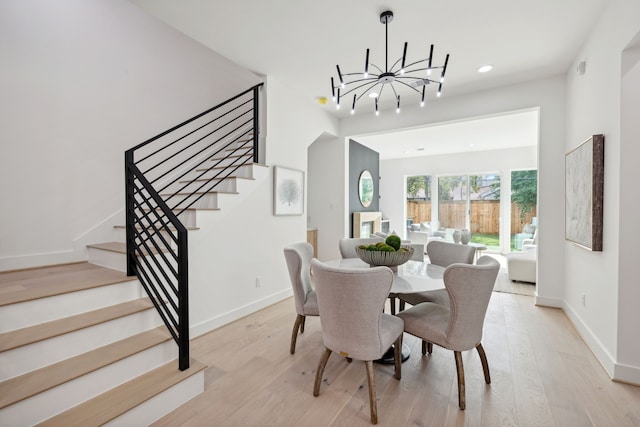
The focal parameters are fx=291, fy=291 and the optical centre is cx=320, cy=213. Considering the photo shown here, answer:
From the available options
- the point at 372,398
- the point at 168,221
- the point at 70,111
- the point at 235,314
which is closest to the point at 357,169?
the point at 235,314

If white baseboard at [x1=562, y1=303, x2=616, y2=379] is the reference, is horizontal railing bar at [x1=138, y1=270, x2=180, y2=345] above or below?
above

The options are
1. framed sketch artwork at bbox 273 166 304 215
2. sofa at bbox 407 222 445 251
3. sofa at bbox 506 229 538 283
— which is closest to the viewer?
framed sketch artwork at bbox 273 166 304 215

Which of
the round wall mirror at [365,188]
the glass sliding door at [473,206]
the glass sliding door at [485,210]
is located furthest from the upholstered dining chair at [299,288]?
the glass sliding door at [485,210]

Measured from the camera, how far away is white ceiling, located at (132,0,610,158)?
2344 mm

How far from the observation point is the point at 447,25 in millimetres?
2555

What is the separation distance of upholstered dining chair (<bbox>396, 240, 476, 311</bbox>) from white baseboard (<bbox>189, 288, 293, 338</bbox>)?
5.43ft

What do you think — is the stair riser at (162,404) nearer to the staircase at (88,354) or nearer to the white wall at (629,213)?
the staircase at (88,354)

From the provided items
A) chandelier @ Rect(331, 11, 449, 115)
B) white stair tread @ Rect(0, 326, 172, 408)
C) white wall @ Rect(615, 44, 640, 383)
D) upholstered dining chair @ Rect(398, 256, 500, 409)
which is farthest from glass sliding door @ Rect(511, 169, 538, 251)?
white stair tread @ Rect(0, 326, 172, 408)

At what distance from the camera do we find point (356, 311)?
1.66 m

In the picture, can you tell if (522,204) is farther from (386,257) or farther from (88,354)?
(88,354)

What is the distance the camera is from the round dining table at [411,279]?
1948 mm

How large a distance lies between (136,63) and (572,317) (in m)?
5.64

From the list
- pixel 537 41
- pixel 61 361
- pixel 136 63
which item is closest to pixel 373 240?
pixel 537 41

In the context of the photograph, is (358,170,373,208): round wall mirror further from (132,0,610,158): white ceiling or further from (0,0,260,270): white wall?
(0,0,260,270): white wall
